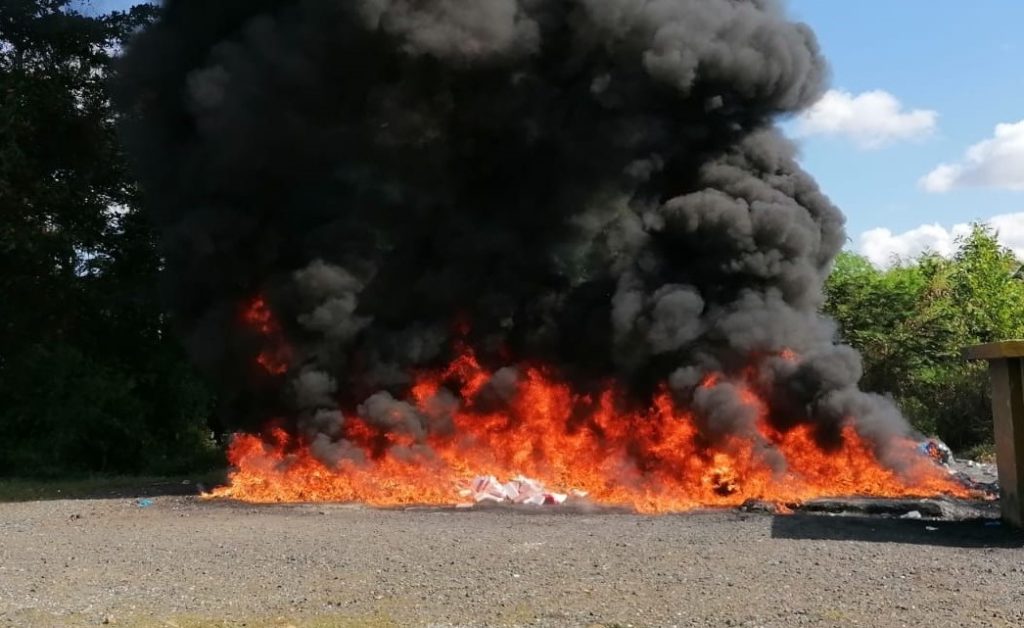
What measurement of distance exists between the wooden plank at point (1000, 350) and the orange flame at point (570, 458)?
3.04 meters

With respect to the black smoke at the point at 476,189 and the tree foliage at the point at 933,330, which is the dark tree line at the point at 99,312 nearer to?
the tree foliage at the point at 933,330

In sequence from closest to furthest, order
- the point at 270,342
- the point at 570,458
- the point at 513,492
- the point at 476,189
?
the point at 513,492, the point at 570,458, the point at 270,342, the point at 476,189

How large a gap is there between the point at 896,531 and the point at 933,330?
1323cm

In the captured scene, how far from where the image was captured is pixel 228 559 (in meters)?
9.54

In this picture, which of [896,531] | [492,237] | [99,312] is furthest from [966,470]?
[99,312]

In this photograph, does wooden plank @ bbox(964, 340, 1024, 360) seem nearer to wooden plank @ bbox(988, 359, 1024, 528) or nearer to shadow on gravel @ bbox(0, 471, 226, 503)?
wooden plank @ bbox(988, 359, 1024, 528)

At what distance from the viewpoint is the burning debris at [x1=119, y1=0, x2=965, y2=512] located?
48.9 ft

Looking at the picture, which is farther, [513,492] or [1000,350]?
[513,492]

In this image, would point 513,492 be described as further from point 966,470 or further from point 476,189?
point 966,470

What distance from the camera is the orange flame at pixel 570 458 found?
13.6 m

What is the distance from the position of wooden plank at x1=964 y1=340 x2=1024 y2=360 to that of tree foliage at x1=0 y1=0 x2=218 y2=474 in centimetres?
1637

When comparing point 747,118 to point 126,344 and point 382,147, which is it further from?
point 126,344

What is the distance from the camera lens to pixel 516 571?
856 cm

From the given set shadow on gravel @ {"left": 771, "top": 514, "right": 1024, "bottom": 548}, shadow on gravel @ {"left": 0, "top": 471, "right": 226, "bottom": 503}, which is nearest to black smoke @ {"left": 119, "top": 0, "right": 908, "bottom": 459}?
shadow on gravel @ {"left": 0, "top": 471, "right": 226, "bottom": 503}
